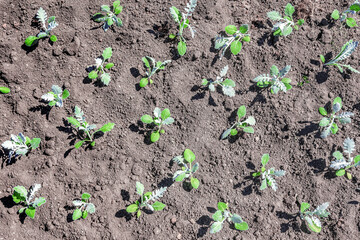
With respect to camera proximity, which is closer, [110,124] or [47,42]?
[110,124]

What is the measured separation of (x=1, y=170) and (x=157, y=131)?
144 centimetres

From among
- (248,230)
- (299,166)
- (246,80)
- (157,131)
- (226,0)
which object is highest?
(226,0)

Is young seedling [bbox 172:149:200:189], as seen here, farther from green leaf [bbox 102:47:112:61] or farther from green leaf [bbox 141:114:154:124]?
green leaf [bbox 102:47:112:61]

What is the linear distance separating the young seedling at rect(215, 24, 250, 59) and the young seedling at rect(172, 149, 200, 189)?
996mm

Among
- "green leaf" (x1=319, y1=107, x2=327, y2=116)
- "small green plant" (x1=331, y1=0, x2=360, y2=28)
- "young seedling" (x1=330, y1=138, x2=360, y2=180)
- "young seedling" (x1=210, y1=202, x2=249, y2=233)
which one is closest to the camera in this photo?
"young seedling" (x1=210, y1=202, x2=249, y2=233)

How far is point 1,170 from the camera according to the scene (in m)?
2.81

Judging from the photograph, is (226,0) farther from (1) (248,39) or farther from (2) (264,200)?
(2) (264,200)

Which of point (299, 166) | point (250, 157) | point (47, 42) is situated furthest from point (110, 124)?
point (299, 166)

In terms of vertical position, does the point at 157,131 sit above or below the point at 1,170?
above

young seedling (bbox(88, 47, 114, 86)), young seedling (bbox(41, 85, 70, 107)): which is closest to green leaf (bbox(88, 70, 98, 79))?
young seedling (bbox(88, 47, 114, 86))

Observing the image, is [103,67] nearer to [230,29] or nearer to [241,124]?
[230,29]

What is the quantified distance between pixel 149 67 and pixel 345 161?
1962 mm

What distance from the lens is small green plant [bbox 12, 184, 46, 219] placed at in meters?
2.65

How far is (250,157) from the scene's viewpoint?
286 centimetres
